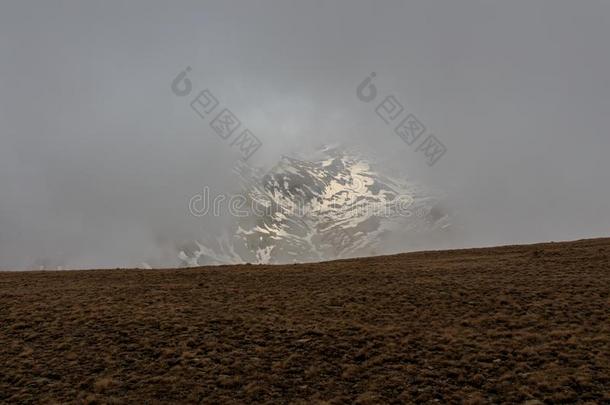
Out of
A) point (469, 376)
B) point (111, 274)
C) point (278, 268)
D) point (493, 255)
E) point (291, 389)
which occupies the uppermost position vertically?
point (111, 274)

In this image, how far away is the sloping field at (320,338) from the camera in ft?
49.0

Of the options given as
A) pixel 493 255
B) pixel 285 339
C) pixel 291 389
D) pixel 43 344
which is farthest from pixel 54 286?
pixel 493 255

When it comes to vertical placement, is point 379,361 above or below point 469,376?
above

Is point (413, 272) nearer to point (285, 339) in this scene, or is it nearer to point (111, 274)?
point (285, 339)

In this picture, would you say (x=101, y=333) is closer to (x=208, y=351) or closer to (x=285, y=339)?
(x=208, y=351)

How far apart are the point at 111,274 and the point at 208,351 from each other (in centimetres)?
2395

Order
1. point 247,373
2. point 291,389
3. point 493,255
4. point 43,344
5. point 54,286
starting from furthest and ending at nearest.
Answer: point 493,255, point 54,286, point 43,344, point 247,373, point 291,389

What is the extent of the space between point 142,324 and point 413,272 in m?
21.6

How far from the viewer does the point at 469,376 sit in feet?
50.1

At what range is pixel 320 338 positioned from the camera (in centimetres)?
1967

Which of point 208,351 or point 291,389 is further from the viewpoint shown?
point 208,351

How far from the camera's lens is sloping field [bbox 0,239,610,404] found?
49.0 feet

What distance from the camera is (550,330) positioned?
63.2ft

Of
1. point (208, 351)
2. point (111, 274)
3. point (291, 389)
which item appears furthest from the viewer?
point (111, 274)
